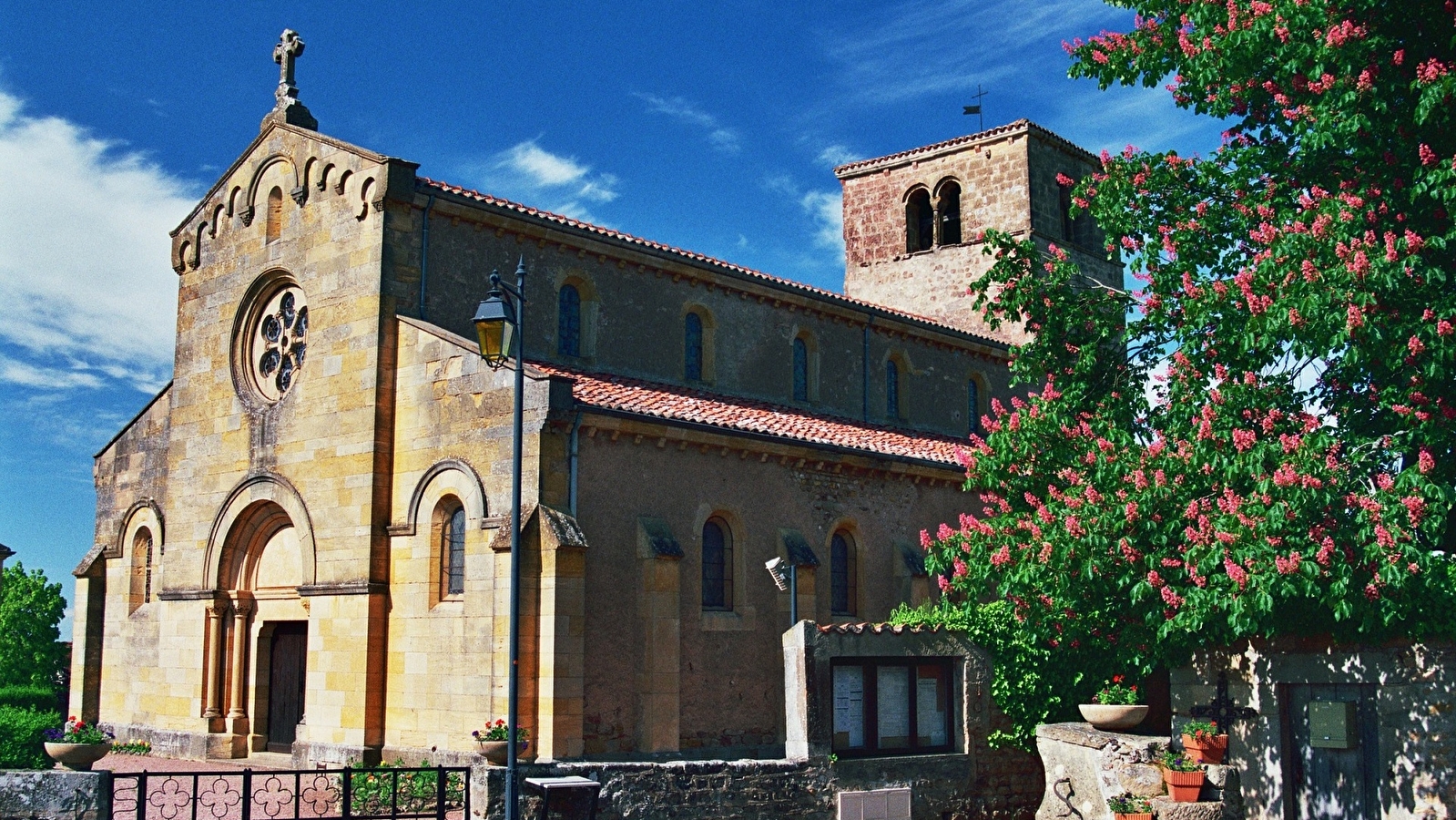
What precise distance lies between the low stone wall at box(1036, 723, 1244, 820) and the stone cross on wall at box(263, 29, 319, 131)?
16.9 m

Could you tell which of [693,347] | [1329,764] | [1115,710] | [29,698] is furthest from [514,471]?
[29,698]

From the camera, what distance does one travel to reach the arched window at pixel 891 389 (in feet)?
104

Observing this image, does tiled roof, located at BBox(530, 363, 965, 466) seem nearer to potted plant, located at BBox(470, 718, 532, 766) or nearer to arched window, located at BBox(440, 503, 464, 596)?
arched window, located at BBox(440, 503, 464, 596)

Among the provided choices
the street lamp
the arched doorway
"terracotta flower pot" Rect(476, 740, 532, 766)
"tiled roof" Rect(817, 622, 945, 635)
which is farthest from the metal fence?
the street lamp

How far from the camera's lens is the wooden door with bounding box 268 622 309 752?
24.9m

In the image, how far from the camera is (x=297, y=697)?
24.9 metres

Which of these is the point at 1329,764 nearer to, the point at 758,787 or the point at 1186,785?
the point at 1186,785

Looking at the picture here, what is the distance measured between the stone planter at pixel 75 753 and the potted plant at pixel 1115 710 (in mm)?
12933

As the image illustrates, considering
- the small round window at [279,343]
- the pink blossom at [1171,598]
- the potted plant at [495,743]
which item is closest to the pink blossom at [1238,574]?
the pink blossom at [1171,598]

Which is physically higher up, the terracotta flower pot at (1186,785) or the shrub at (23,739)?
the shrub at (23,739)

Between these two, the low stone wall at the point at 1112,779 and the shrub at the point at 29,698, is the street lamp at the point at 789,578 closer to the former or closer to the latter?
the low stone wall at the point at 1112,779

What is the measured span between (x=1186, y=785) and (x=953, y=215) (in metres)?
24.3

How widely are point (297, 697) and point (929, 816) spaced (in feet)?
37.5

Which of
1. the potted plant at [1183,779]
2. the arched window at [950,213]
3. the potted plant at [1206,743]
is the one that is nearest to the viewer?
the potted plant at [1183,779]
